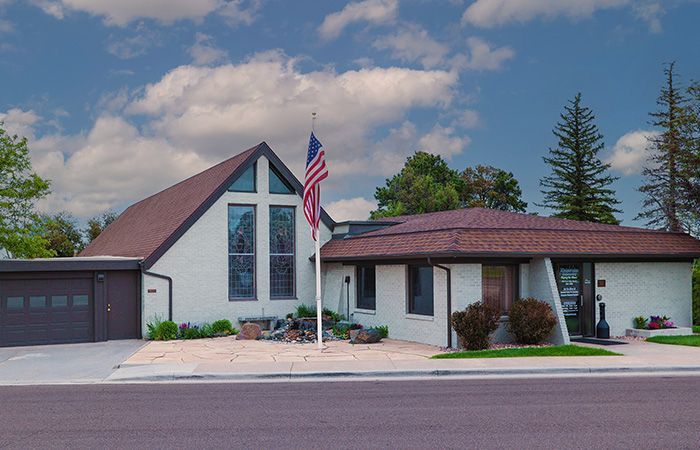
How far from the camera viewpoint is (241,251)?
2589cm

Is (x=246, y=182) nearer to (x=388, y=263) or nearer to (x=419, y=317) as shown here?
(x=388, y=263)

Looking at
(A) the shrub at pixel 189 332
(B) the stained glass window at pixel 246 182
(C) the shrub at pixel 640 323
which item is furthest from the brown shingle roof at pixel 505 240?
(A) the shrub at pixel 189 332

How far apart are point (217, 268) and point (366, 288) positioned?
5.49 m

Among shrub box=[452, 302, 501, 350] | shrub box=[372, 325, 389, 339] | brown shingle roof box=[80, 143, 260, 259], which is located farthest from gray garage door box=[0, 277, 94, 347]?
shrub box=[452, 302, 501, 350]

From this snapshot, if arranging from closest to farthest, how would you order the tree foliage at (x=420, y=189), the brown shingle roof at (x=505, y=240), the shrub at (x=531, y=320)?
the shrub at (x=531, y=320)
the brown shingle roof at (x=505, y=240)
the tree foliage at (x=420, y=189)

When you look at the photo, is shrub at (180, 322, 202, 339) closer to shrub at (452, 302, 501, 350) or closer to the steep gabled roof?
the steep gabled roof

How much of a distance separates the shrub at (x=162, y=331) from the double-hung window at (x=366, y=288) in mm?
6485

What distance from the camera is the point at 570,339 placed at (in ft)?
68.8

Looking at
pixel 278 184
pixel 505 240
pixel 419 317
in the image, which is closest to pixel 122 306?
pixel 278 184

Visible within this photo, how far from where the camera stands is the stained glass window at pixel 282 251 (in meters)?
26.5

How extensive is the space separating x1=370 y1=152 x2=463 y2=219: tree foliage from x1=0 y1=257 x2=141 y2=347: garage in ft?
93.1

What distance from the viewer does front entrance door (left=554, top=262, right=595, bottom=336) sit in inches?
850

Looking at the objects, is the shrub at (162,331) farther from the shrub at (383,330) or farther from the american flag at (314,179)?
the shrub at (383,330)

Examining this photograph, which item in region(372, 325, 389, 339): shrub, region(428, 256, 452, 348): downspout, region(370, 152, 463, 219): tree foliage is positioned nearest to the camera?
region(428, 256, 452, 348): downspout
